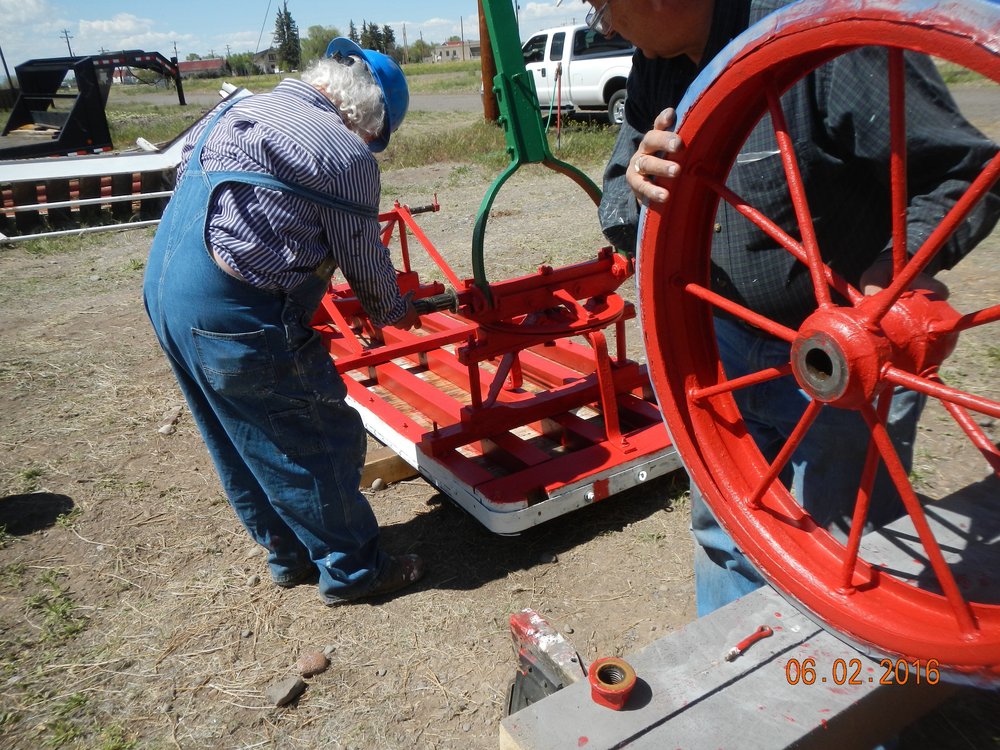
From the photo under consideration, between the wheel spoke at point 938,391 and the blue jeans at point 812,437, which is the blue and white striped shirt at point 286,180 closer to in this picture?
the blue jeans at point 812,437

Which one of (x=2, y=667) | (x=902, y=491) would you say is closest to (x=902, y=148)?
(x=902, y=491)

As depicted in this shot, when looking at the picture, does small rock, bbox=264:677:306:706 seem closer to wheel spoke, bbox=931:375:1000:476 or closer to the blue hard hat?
the blue hard hat

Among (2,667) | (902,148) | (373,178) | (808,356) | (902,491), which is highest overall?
(902,148)

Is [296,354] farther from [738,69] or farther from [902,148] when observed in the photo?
[902,148]

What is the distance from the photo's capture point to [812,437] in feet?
5.94

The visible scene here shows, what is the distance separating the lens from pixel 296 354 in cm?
249

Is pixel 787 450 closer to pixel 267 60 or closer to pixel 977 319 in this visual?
pixel 977 319

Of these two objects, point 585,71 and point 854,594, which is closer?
point 854,594

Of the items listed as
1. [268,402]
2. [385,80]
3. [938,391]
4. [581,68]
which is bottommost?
[268,402]

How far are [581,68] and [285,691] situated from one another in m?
14.1

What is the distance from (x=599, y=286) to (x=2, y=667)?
2675 millimetres

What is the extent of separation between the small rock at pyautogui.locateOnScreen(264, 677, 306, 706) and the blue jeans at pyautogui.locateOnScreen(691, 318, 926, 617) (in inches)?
55.5
